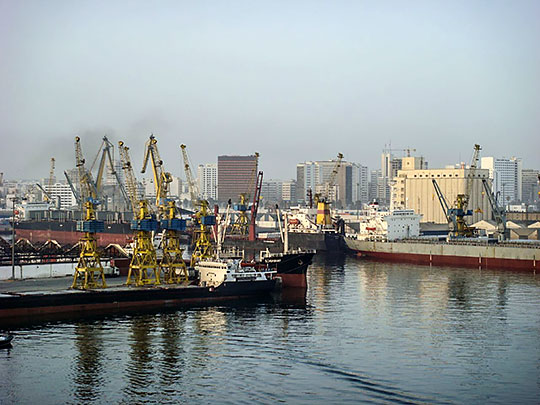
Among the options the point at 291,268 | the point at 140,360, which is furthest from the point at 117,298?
the point at 291,268

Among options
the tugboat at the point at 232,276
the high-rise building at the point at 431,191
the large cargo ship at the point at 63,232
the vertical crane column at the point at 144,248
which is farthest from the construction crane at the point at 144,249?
the high-rise building at the point at 431,191

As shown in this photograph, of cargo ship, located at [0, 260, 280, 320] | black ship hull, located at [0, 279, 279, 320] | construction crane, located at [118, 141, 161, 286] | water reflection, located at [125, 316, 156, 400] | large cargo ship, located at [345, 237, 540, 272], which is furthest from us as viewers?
large cargo ship, located at [345, 237, 540, 272]

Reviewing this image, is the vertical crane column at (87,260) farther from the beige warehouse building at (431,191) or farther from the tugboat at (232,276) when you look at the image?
the beige warehouse building at (431,191)

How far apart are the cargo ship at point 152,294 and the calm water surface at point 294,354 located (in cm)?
171

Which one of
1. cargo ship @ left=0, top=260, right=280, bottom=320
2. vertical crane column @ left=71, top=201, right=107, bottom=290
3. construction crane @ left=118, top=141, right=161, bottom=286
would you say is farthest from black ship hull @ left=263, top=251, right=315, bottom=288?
vertical crane column @ left=71, top=201, right=107, bottom=290

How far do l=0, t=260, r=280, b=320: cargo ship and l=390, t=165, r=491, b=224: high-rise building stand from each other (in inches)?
3618

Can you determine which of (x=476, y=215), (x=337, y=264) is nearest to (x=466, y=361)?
(x=337, y=264)

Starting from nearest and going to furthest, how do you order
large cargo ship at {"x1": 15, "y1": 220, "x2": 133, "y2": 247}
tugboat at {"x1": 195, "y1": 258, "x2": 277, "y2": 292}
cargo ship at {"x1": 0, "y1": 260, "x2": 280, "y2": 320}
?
cargo ship at {"x1": 0, "y1": 260, "x2": 280, "y2": 320} → tugboat at {"x1": 195, "y1": 258, "x2": 277, "y2": 292} → large cargo ship at {"x1": 15, "y1": 220, "x2": 133, "y2": 247}

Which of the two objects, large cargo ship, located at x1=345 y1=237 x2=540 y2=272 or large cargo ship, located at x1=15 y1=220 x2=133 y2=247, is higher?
large cargo ship, located at x1=15 y1=220 x2=133 y2=247

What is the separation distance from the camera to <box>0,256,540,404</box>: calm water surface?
94.2 feet

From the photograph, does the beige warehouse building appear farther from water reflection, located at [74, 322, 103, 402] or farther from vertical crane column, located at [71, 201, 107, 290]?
water reflection, located at [74, 322, 103, 402]

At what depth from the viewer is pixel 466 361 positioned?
3309 centimetres

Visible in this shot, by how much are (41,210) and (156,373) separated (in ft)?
379

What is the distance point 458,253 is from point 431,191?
64743 mm
